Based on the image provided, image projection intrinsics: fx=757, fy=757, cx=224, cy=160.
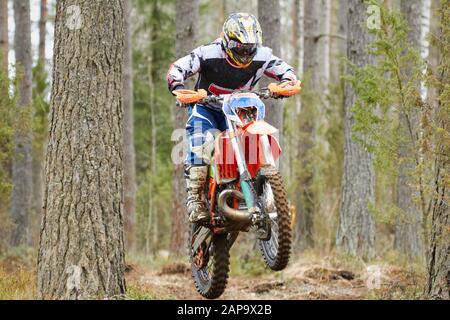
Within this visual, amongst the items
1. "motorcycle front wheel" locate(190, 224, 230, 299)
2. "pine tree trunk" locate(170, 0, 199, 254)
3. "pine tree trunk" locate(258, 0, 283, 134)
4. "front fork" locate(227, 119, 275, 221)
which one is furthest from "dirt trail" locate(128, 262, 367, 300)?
"front fork" locate(227, 119, 275, 221)

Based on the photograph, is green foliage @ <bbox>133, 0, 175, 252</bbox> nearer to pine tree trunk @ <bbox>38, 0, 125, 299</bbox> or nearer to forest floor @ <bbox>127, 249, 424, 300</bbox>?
forest floor @ <bbox>127, 249, 424, 300</bbox>

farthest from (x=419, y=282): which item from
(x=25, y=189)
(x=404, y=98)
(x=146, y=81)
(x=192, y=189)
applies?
(x=146, y=81)

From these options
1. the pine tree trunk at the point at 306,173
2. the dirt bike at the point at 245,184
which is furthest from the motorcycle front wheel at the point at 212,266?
the pine tree trunk at the point at 306,173

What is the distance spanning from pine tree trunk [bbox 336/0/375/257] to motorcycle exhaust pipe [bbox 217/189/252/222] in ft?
20.1

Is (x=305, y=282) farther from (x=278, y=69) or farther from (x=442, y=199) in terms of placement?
(x=278, y=69)

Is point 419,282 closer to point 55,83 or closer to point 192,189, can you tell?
point 192,189

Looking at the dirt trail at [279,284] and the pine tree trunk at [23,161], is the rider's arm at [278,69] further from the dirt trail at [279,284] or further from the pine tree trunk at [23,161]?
the pine tree trunk at [23,161]

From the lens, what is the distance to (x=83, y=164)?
23.7 feet

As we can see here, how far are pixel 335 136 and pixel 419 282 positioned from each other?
7.16 meters

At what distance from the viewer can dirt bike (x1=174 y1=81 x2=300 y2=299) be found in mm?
6941

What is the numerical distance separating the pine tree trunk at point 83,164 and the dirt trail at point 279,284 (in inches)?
120

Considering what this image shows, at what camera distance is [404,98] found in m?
9.56

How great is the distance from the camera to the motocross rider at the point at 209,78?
7680 mm
